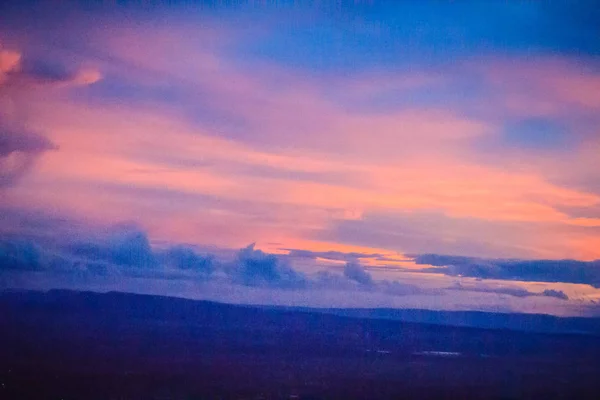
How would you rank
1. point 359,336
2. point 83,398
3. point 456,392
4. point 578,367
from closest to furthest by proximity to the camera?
point 83,398
point 456,392
point 578,367
point 359,336

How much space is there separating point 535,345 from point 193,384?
128 feet

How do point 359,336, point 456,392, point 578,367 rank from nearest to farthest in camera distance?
point 456,392
point 578,367
point 359,336

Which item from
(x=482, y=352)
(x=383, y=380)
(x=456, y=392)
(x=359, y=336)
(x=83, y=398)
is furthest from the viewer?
(x=359, y=336)

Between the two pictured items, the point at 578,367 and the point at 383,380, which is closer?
the point at 383,380

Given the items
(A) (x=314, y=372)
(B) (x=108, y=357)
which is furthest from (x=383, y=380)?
(B) (x=108, y=357)

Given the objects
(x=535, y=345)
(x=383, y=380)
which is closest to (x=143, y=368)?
Answer: (x=383, y=380)

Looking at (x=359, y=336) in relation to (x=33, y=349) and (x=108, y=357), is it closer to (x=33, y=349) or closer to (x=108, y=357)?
(x=108, y=357)

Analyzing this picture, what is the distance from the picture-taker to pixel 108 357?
55969 millimetres

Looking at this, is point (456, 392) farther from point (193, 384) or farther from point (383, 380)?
point (193, 384)

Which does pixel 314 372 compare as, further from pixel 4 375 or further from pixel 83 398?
pixel 4 375

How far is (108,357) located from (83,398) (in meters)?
15.6

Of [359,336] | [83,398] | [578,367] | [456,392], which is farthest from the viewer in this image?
[359,336]

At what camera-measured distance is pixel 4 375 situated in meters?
46.3

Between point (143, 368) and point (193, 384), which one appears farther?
point (143, 368)
